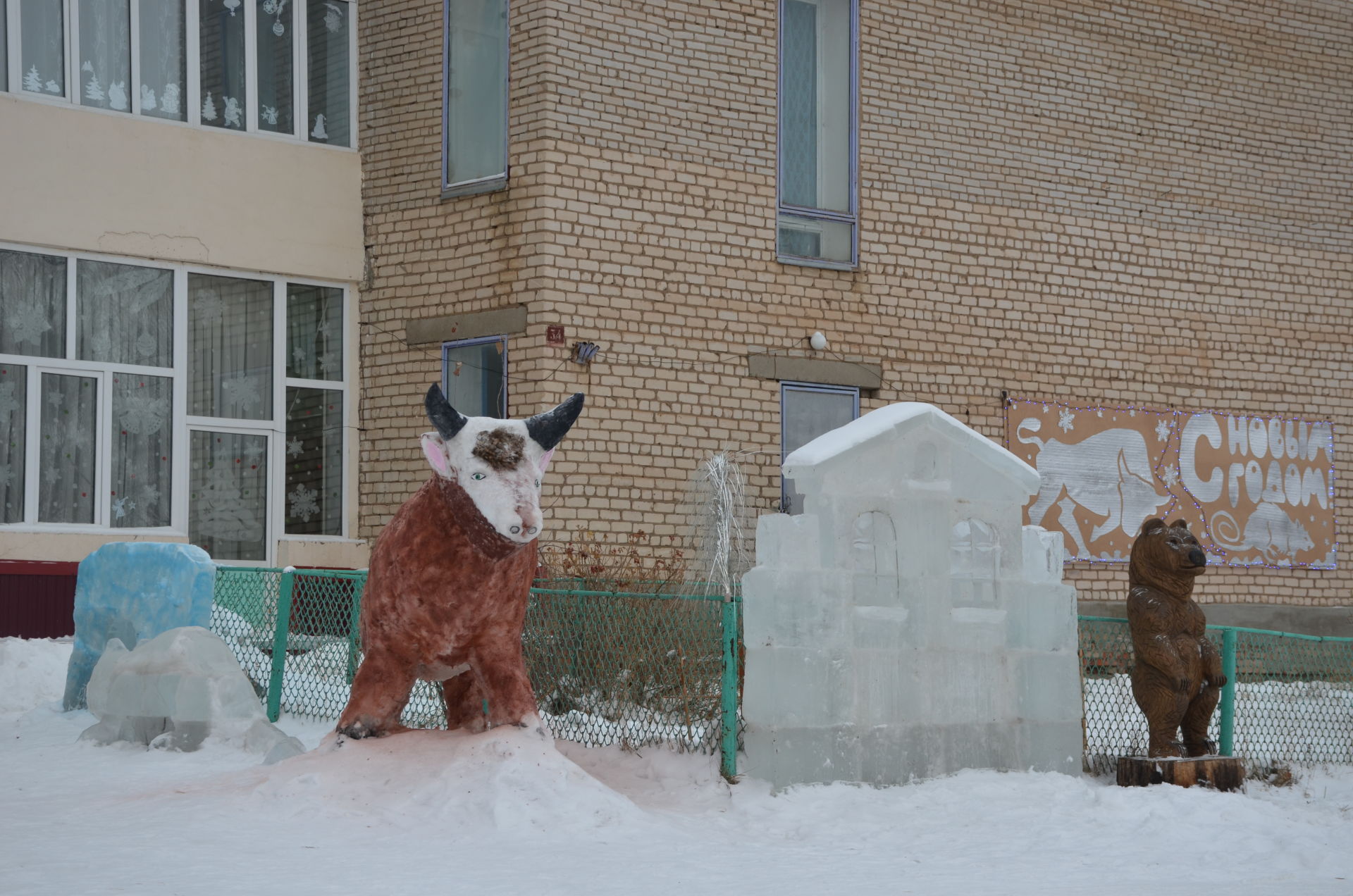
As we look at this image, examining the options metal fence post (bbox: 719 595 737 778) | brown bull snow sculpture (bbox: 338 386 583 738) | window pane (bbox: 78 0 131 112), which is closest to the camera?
brown bull snow sculpture (bbox: 338 386 583 738)

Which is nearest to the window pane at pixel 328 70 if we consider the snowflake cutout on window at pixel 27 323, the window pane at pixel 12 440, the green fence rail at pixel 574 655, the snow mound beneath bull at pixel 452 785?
the snowflake cutout on window at pixel 27 323

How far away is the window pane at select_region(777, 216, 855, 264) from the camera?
589 inches

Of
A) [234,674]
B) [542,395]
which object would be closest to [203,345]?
[542,395]

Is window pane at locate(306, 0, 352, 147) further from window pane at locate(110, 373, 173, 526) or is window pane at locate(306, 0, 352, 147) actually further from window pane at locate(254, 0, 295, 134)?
window pane at locate(110, 373, 173, 526)

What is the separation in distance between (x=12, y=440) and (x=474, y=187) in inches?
181

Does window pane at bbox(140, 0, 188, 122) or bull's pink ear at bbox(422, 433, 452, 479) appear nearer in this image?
bull's pink ear at bbox(422, 433, 452, 479)

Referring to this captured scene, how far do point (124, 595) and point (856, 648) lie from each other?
5354mm

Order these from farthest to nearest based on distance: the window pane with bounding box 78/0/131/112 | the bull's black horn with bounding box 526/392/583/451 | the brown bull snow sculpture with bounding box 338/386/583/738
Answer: the window pane with bounding box 78/0/131/112 < the bull's black horn with bounding box 526/392/583/451 < the brown bull snow sculpture with bounding box 338/386/583/738

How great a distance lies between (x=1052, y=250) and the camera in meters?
16.1

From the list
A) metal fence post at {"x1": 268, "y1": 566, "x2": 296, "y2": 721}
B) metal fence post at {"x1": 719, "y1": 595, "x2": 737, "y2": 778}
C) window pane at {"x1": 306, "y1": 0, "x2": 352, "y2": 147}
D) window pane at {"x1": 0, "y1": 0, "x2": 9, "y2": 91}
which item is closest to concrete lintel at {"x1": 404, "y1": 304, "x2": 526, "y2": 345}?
window pane at {"x1": 306, "y1": 0, "x2": 352, "y2": 147}

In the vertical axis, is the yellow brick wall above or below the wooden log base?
above

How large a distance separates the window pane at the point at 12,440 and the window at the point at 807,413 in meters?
6.72

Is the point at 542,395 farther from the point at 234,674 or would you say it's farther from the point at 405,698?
the point at 405,698

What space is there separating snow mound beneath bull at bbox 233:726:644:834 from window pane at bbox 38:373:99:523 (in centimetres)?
731
